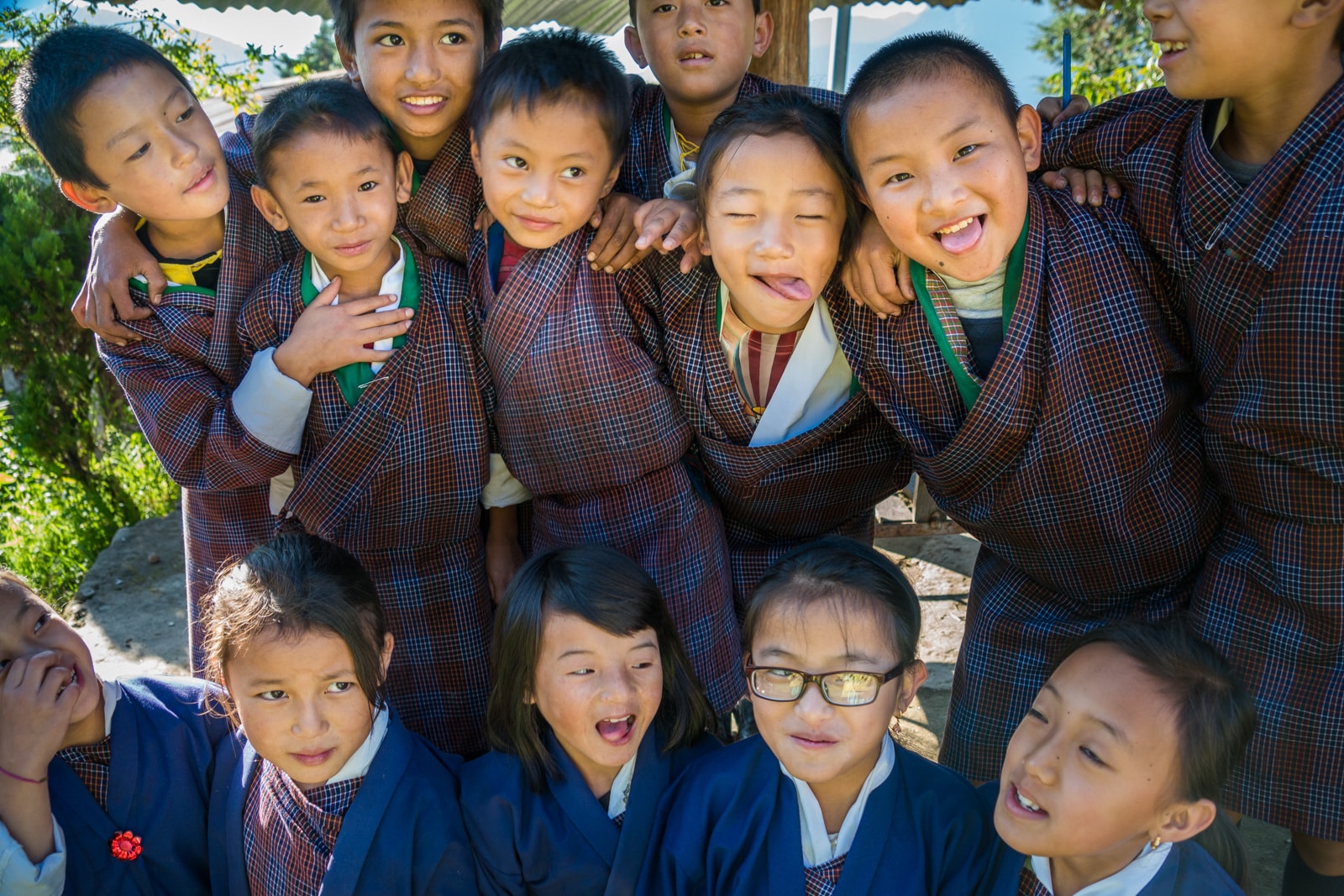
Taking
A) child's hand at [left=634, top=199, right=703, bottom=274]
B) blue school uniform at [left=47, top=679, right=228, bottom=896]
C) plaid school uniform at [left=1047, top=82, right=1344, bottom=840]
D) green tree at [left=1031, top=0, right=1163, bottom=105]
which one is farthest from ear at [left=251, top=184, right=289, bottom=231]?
green tree at [left=1031, top=0, right=1163, bottom=105]

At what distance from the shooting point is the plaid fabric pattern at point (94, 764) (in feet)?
7.14

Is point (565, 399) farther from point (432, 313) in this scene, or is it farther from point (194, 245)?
point (194, 245)

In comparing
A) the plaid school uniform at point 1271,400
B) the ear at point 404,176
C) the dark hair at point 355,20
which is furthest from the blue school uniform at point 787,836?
the dark hair at point 355,20

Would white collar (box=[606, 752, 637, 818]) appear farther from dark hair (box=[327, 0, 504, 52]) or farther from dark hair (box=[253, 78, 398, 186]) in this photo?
dark hair (box=[327, 0, 504, 52])

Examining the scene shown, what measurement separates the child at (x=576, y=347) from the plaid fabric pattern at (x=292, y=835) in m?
0.78

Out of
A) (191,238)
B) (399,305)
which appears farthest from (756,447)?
(191,238)

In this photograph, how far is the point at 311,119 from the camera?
7.57 feet

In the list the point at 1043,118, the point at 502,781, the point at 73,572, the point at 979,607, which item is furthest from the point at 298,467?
the point at 73,572

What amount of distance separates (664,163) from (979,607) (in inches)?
52.4

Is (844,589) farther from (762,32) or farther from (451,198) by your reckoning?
(762,32)

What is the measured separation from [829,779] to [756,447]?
0.75 metres

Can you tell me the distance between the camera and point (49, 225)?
5.70m

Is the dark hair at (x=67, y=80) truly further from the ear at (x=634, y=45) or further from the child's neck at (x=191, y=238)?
the ear at (x=634, y=45)

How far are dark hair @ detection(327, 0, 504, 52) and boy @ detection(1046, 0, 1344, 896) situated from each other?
1.45 m
